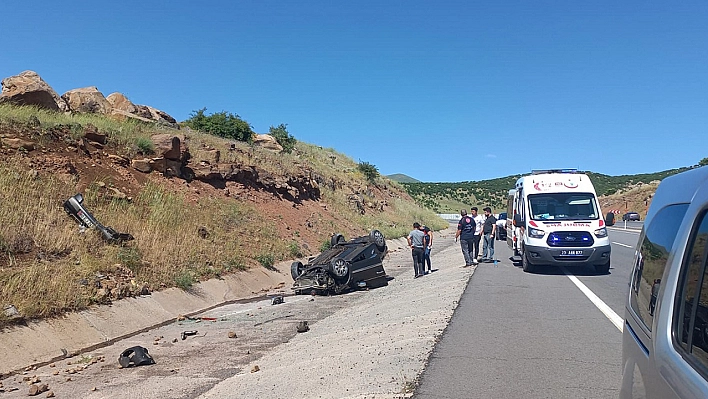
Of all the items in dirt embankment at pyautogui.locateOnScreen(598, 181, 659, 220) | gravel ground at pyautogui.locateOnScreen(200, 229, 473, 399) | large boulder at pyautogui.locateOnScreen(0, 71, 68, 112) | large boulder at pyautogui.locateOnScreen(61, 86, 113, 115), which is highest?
large boulder at pyautogui.locateOnScreen(61, 86, 113, 115)

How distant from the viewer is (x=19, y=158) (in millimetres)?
18688

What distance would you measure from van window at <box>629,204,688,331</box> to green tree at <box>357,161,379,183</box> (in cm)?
5345

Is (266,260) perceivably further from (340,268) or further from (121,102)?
(121,102)

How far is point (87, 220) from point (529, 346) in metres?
12.7

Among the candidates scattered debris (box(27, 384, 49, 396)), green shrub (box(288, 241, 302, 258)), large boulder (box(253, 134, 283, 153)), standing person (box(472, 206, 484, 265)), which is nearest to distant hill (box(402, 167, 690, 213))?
large boulder (box(253, 134, 283, 153))

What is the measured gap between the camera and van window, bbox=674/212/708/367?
8.14 feet

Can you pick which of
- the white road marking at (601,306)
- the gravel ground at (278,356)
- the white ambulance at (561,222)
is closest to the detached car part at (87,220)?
the gravel ground at (278,356)

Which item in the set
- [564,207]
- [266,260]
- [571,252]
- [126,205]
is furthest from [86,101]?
[571,252]

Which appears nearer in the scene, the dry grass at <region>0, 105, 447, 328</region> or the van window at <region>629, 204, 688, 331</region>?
the van window at <region>629, 204, 688, 331</region>

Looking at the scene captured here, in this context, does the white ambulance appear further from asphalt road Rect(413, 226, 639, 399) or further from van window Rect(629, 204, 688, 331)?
van window Rect(629, 204, 688, 331)

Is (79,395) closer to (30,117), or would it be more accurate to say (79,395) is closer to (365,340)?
(365,340)

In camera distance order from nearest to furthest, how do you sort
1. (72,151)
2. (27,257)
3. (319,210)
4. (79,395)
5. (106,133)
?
(79,395) < (27,257) < (72,151) < (106,133) < (319,210)

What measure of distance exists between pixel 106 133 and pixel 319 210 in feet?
42.7

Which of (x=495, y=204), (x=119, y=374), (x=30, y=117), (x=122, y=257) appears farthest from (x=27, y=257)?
(x=495, y=204)
